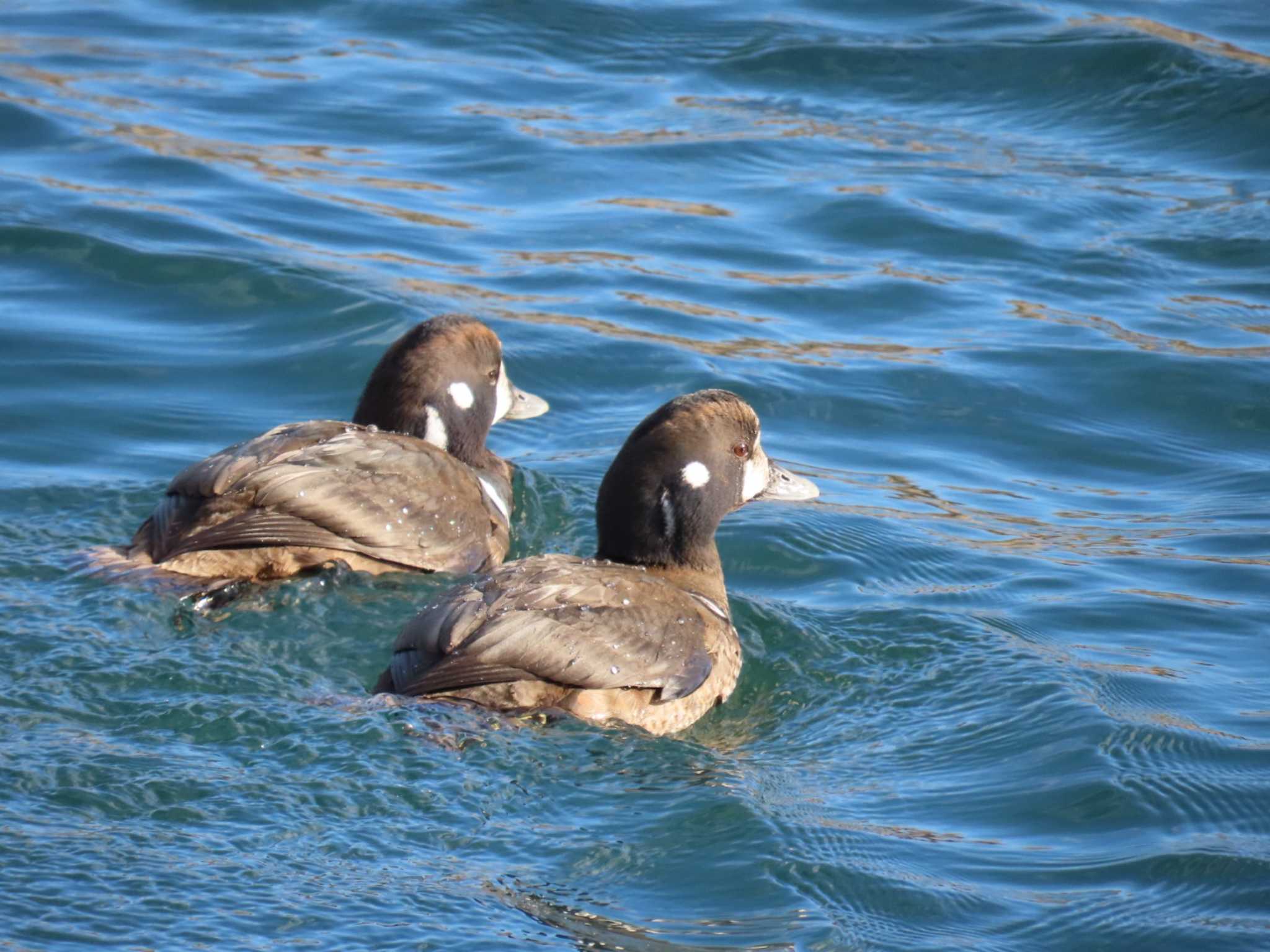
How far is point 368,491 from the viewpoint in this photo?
787 cm

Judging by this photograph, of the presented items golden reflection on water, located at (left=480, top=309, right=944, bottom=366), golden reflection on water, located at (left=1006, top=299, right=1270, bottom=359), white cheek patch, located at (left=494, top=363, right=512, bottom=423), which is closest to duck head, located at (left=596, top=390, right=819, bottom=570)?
white cheek patch, located at (left=494, top=363, right=512, bottom=423)

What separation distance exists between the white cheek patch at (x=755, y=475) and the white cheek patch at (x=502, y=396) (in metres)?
1.77

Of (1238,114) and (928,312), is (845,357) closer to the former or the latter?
(928,312)

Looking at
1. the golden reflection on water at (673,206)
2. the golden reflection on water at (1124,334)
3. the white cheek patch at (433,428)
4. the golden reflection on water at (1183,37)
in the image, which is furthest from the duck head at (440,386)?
the golden reflection on water at (1183,37)

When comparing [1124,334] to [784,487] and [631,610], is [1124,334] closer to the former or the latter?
[784,487]

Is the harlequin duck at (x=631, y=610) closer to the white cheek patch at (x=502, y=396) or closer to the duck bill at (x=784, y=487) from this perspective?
the duck bill at (x=784, y=487)

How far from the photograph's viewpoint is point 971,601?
8375 millimetres

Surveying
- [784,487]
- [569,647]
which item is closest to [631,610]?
[569,647]

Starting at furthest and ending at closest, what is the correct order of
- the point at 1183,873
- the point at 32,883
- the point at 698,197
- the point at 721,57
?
1. the point at 721,57
2. the point at 698,197
3. the point at 1183,873
4. the point at 32,883

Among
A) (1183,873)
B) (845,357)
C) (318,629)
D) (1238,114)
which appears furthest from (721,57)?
(1183,873)

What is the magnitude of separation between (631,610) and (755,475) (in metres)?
1.37

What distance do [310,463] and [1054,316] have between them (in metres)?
5.96

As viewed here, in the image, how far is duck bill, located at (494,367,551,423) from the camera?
9.27 meters

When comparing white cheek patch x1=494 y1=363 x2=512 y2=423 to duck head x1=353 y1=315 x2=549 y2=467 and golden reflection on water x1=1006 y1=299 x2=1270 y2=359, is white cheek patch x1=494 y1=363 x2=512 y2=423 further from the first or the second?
golden reflection on water x1=1006 y1=299 x2=1270 y2=359
